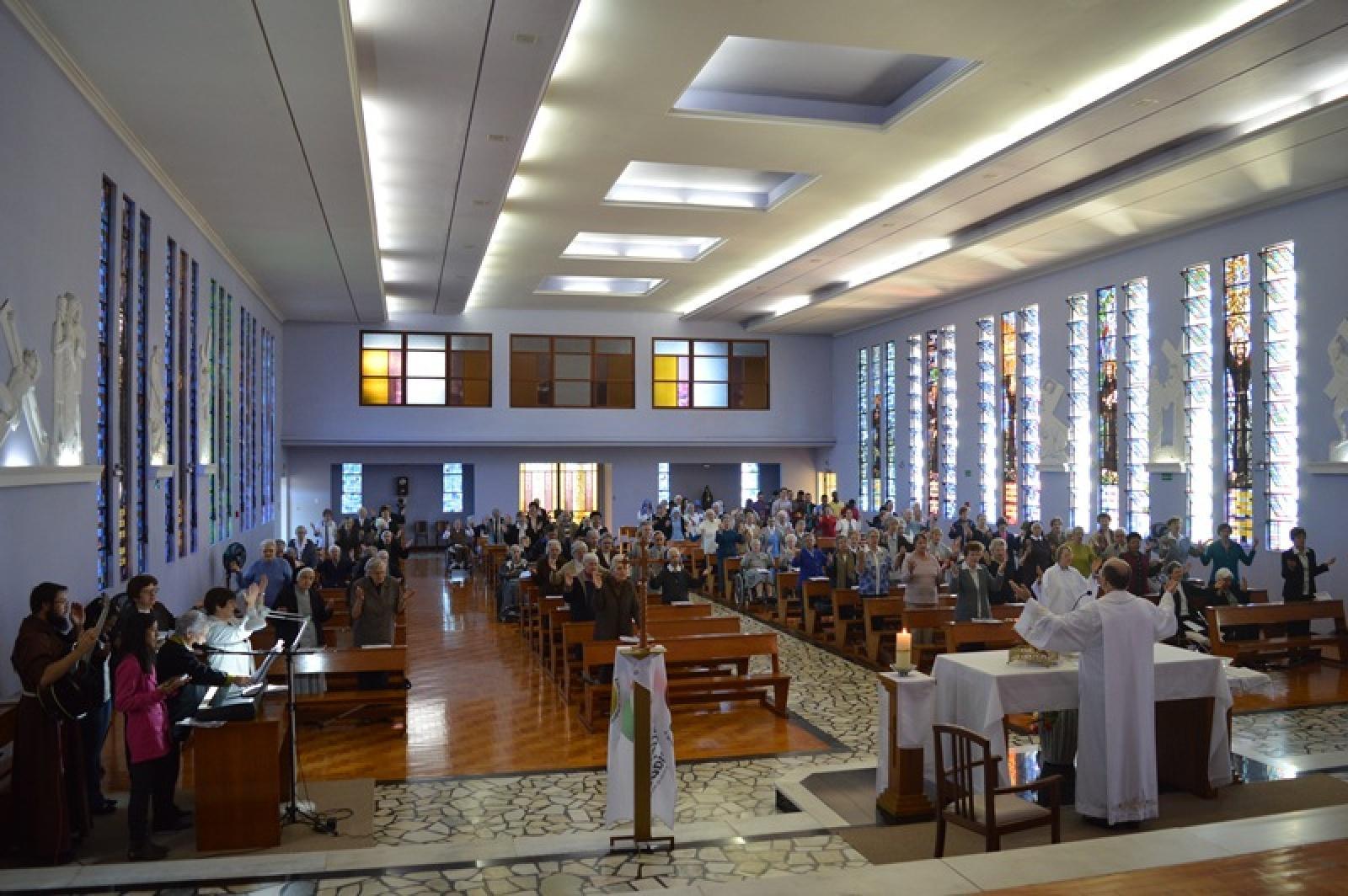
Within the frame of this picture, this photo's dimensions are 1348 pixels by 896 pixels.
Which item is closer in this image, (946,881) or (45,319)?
(946,881)

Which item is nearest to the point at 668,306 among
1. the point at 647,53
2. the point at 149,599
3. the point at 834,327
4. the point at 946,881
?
the point at 834,327

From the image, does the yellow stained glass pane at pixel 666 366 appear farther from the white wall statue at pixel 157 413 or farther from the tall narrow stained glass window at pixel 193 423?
the white wall statue at pixel 157 413

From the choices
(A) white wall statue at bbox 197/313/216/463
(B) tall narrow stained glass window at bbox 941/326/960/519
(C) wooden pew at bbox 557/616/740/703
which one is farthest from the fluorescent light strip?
(A) white wall statue at bbox 197/313/216/463

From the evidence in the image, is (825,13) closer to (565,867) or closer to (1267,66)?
(1267,66)

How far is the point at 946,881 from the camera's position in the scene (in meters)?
4.07

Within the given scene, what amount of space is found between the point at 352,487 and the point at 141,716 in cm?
2146

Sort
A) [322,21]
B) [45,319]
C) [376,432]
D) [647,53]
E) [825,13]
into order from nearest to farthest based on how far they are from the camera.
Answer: [322,21], [45,319], [825,13], [647,53], [376,432]

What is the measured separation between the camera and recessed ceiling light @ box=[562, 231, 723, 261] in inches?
698

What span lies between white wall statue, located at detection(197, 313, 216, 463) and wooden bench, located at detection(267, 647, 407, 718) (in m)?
5.58

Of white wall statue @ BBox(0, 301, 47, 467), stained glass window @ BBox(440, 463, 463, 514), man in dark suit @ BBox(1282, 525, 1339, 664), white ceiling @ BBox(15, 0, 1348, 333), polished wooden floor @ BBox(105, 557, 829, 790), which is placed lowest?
polished wooden floor @ BBox(105, 557, 829, 790)

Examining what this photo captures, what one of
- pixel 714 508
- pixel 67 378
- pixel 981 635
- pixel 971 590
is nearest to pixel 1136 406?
pixel 971 590

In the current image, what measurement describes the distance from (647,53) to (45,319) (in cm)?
531

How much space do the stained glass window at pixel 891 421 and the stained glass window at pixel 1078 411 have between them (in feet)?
20.6

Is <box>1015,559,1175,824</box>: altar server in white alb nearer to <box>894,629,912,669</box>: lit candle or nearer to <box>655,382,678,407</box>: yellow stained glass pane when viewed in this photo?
<box>894,629,912,669</box>: lit candle
